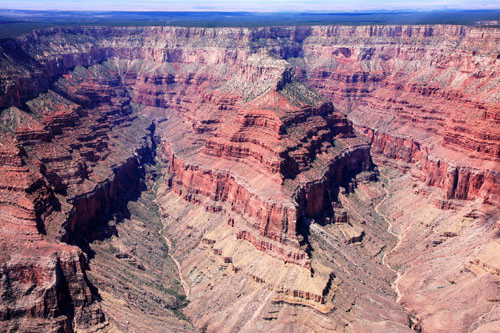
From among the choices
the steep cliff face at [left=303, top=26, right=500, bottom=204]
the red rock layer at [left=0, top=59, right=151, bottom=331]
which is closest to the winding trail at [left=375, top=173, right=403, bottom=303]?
the steep cliff face at [left=303, top=26, right=500, bottom=204]

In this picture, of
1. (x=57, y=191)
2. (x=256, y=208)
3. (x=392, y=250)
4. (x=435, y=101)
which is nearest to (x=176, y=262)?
(x=256, y=208)

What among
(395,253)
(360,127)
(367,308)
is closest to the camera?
(367,308)

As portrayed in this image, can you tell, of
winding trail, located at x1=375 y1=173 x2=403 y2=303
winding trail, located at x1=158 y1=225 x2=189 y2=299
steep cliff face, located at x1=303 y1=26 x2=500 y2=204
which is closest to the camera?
winding trail, located at x1=375 y1=173 x2=403 y2=303

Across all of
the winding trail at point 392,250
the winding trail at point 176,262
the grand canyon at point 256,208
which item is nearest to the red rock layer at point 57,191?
the grand canyon at point 256,208

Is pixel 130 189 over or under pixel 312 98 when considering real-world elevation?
under

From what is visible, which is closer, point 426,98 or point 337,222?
point 337,222

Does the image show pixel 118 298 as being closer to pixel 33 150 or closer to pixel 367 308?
pixel 367 308

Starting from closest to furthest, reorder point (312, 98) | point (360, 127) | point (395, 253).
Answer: point (395, 253), point (312, 98), point (360, 127)

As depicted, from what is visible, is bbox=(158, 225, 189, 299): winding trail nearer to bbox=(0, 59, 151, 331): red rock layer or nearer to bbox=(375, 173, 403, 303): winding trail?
bbox=(0, 59, 151, 331): red rock layer

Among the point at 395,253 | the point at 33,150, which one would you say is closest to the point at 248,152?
the point at 395,253
